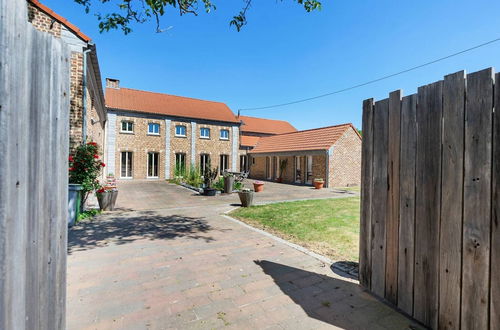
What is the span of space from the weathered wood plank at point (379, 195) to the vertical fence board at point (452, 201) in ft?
2.03

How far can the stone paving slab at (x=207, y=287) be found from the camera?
232 cm

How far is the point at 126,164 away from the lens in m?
20.2

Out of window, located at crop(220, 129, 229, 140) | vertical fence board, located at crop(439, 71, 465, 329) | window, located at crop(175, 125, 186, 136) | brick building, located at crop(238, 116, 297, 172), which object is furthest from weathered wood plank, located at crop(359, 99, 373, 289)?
brick building, located at crop(238, 116, 297, 172)

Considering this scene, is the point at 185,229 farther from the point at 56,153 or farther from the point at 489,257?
the point at 489,257

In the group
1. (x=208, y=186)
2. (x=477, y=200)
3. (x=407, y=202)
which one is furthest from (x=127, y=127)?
(x=477, y=200)

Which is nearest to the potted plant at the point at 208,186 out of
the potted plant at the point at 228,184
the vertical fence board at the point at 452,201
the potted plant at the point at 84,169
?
the potted plant at the point at 228,184

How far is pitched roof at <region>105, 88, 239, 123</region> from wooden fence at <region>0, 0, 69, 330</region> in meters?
21.0

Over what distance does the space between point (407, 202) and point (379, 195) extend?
349mm

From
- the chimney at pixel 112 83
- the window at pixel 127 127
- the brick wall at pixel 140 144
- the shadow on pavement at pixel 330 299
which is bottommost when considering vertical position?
the shadow on pavement at pixel 330 299

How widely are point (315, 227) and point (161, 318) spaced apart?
4.25m

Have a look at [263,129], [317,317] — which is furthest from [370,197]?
[263,129]

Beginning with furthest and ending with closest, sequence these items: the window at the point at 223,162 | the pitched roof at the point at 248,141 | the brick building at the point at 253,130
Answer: the pitched roof at the point at 248,141 → the brick building at the point at 253,130 → the window at the point at 223,162

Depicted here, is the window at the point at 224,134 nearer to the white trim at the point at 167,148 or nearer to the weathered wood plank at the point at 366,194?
the white trim at the point at 167,148

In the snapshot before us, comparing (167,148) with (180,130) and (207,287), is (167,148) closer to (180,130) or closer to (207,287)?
(180,130)
